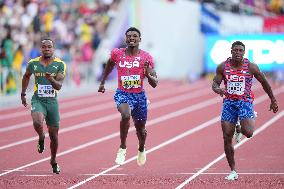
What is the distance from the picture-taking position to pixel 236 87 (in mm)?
11461

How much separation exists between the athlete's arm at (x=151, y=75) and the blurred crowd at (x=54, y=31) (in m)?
11.8

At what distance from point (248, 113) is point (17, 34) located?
14.7m

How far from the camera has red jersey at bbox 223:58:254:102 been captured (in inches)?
450

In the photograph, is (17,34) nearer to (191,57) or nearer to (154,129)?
(154,129)

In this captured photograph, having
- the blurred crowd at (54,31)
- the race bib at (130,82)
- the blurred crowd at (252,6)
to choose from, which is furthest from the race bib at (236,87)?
the blurred crowd at (252,6)

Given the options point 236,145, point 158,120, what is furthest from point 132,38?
point 158,120

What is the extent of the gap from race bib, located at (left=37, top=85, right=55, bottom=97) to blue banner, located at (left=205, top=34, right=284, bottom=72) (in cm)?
1956

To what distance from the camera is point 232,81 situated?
37.6ft

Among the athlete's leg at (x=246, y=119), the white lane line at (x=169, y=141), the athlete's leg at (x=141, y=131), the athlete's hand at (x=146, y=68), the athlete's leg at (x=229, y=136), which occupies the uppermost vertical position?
the athlete's hand at (x=146, y=68)

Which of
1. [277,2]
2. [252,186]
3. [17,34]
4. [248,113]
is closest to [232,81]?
[248,113]

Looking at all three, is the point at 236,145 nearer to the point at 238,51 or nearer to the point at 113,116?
the point at 238,51

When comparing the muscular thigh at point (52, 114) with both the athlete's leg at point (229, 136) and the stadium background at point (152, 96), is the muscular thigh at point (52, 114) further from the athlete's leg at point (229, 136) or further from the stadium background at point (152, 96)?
the athlete's leg at point (229, 136)

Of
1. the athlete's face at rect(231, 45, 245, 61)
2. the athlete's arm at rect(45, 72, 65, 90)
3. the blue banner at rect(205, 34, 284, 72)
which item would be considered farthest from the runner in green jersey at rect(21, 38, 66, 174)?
the blue banner at rect(205, 34, 284, 72)

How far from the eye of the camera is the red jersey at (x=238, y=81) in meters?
11.4
